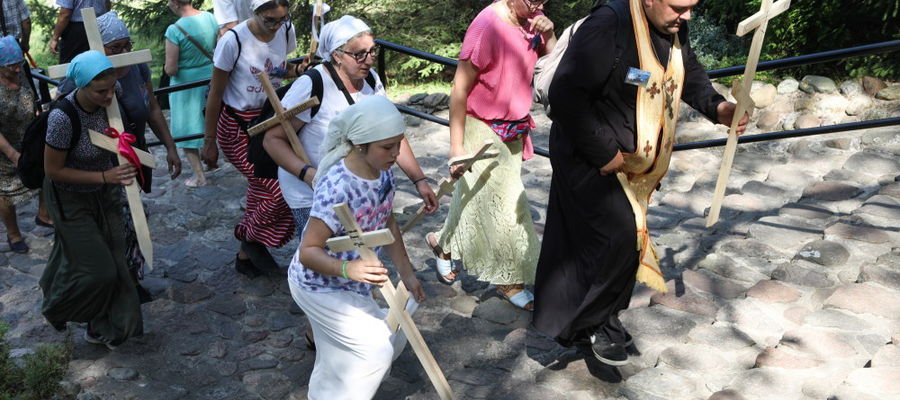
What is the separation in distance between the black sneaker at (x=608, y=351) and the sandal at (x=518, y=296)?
0.83 metres

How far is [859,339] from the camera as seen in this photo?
13.6 ft

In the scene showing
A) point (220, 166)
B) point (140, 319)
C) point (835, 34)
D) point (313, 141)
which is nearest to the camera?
point (313, 141)

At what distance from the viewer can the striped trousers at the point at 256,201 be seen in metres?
5.33

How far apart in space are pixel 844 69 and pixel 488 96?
4.71 metres

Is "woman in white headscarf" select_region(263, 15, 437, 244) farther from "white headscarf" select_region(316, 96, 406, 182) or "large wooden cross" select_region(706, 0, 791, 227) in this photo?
"large wooden cross" select_region(706, 0, 791, 227)

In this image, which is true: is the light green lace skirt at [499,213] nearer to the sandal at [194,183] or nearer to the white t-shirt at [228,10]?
the white t-shirt at [228,10]

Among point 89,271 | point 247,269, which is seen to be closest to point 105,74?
point 89,271

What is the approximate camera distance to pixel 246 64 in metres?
5.44

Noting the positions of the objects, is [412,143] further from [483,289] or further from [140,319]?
[140,319]

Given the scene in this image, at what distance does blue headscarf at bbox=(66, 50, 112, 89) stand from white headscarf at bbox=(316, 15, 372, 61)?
3.27 ft

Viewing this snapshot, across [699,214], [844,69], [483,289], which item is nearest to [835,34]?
[844,69]

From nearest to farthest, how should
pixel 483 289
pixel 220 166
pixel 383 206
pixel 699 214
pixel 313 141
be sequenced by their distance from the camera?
pixel 383 206
pixel 313 141
pixel 483 289
pixel 699 214
pixel 220 166

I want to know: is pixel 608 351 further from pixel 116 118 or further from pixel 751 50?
pixel 116 118

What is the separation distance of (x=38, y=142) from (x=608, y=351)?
290cm
